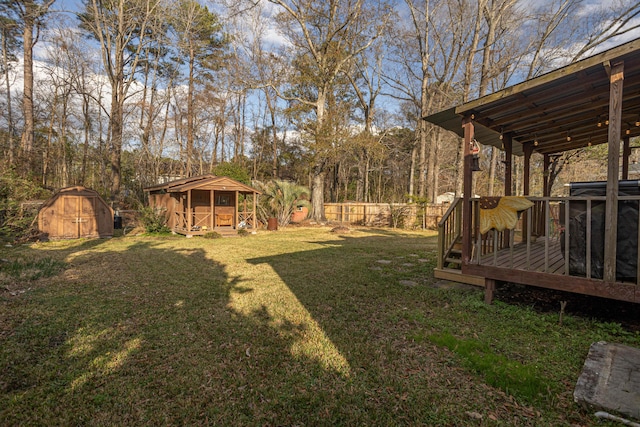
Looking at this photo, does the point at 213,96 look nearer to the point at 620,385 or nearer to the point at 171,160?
the point at 171,160

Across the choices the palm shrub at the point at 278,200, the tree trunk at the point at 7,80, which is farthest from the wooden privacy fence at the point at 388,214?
the tree trunk at the point at 7,80

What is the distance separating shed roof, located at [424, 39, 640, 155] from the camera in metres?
3.29

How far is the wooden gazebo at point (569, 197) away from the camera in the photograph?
3035 millimetres

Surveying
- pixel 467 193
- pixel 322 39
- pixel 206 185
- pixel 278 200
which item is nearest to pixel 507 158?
pixel 467 193

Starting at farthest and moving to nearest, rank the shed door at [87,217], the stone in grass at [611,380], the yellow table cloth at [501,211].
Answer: the shed door at [87,217] → the yellow table cloth at [501,211] → the stone in grass at [611,380]

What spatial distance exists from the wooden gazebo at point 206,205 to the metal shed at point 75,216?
2.44m

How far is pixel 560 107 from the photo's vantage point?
4.35 meters

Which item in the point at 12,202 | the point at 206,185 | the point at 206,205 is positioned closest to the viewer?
the point at 12,202

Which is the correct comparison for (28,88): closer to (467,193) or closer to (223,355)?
(223,355)

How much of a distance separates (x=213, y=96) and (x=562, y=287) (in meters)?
24.0

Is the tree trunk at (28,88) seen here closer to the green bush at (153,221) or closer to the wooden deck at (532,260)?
the green bush at (153,221)

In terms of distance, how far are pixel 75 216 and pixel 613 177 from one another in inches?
533

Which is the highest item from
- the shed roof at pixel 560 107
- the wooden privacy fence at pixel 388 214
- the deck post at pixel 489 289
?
Answer: the shed roof at pixel 560 107

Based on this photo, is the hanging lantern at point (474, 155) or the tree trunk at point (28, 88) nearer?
the hanging lantern at point (474, 155)
